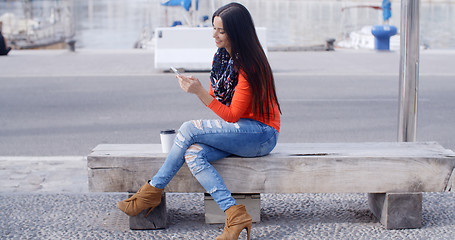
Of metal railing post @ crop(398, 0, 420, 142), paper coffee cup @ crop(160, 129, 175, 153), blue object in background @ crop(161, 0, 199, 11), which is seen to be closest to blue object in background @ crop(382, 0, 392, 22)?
blue object in background @ crop(161, 0, 199, 11)

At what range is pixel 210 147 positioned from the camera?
381 centimetres

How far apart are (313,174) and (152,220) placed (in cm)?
106

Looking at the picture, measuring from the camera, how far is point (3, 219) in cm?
424

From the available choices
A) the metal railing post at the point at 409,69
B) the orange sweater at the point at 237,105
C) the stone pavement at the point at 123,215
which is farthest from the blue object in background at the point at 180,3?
the orange sweater at the point at 237,105

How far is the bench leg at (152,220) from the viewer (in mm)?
3967

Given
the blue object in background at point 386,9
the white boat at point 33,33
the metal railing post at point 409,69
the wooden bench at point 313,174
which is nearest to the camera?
the wooden bench at point 313,174

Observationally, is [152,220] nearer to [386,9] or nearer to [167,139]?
[167,139]

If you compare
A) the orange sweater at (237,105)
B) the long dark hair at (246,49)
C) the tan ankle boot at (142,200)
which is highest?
the long dark hair at (246,49)

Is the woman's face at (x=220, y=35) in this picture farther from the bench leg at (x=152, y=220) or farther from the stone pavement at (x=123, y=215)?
the stone pavement at (x=123, y=215)

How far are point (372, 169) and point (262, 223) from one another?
80cm

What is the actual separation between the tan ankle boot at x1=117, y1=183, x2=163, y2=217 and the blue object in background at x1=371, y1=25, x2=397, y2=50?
1591 cm

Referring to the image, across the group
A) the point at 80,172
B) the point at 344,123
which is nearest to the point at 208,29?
the point at 344,123

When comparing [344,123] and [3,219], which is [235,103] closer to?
[3,219]

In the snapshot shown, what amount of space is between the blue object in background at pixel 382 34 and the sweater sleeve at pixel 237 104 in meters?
15.7
